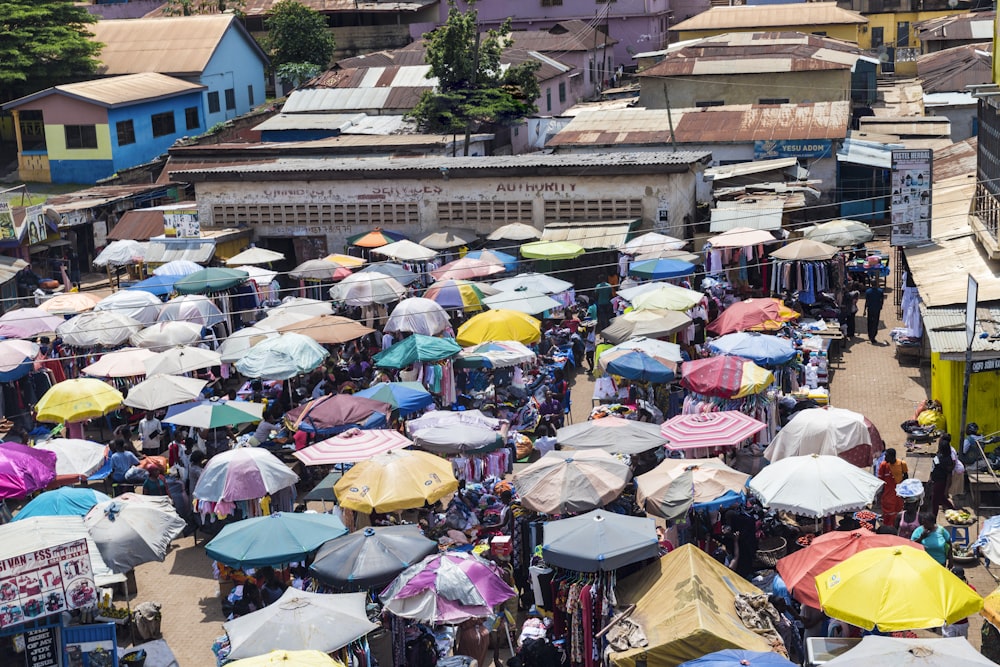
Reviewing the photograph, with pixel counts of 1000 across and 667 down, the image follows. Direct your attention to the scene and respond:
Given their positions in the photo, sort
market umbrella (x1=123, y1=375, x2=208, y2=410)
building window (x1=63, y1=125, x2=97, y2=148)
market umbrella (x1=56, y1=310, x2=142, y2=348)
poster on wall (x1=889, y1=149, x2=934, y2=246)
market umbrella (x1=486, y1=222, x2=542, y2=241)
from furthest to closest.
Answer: building window (x1=63, y1=125, x2=97, y2=148)
market umbrella (x1=486, y1=222, x2=542, y2=241)
poster on wall (x1=889, y1=149, x2=934, y2=246)
market umbrella (x1=56, y1=310, x2=142, y2=348)
market umbrella (x1=123, y1=375, x2=208, y2=410)

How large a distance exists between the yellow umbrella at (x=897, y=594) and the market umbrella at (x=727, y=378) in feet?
20.7

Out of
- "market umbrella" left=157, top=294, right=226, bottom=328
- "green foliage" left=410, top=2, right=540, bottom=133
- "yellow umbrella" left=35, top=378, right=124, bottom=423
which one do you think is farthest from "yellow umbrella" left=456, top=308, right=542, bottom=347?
"green foliage" left=410, top=2, right=540, bottom=133

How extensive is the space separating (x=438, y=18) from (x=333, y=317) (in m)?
44.5

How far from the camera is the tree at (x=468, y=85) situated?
37.6 metres

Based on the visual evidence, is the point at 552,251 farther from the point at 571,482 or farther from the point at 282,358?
the point at 571,482

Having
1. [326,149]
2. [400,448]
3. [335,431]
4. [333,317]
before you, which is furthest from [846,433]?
[326,149]

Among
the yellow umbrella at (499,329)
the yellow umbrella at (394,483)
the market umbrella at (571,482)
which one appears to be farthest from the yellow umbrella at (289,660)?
the yellow umbrella at (499,329)

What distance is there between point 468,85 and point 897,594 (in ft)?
96.7

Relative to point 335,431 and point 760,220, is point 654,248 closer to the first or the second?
point 760,220

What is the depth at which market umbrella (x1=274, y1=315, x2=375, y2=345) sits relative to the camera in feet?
72.1

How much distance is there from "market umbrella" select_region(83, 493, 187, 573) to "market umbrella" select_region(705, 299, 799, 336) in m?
10.0

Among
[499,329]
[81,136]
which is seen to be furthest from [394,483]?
[81,136]

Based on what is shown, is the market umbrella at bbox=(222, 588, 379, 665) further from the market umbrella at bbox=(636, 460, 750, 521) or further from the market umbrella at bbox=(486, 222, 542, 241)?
the market umbrella at bbox=(486, 222, 542, 241)

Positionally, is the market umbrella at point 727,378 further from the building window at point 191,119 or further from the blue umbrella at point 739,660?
the building window at point 191,119
